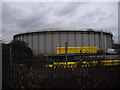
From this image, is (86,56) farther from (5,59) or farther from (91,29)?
(91,29)

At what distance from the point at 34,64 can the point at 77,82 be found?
2010mm

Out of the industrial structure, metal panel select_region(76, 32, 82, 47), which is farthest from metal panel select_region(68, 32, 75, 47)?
metal panel select_region(76, 32, 82, 47)

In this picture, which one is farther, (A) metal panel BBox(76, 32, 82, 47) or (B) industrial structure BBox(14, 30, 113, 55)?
(A) metal panel BBox(76, 32, 82, 47)

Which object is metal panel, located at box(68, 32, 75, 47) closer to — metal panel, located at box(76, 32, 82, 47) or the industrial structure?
the industrial structure

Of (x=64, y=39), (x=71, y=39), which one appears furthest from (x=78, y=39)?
(x=64, y=39)

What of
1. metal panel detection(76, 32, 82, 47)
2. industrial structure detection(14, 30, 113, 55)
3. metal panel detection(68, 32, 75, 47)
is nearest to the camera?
metal panel detection(68, 32, 75, 47)

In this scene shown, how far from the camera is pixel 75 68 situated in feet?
18.3

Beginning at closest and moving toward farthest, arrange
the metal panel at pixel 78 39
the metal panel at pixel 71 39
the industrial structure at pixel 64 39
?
the metal panel at pixel 71 39
the industrial structure at pixel 64 39
the metal panel at pixel 78 39

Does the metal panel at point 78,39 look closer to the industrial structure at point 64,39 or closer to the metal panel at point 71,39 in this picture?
the industrial structure at point 64,39

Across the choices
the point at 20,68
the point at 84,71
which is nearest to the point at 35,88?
the point at 20,68

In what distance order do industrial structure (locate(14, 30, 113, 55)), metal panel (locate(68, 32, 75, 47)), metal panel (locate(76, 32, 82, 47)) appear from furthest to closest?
1. metal panel (locate(76, 32, 82, 47))
2. industrial structure (locate(14, 30, 113, 55))
3. metal panel (locate(68, 32, 75, 47))

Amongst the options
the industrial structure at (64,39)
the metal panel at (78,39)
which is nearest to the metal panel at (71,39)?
the industrial structure at (64,39)

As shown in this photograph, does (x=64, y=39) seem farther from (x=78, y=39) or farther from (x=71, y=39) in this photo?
(x=78, y=39)

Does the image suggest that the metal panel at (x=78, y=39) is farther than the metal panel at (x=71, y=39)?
Yes
